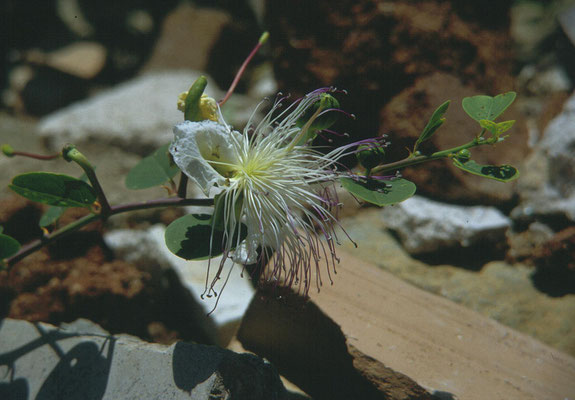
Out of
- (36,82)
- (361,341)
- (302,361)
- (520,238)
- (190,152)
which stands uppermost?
(190,152)

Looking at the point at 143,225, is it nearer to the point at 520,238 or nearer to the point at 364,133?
the point at 364,133

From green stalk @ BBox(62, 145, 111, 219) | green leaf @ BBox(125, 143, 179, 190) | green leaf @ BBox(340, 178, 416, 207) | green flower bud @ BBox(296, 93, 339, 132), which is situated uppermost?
green flower bud @ BBox(296, 93, 339, 132)

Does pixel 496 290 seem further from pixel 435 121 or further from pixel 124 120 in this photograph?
pixel 124 120

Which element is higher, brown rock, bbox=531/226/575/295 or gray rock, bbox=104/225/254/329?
brown rock, bbox=531/226/575/295

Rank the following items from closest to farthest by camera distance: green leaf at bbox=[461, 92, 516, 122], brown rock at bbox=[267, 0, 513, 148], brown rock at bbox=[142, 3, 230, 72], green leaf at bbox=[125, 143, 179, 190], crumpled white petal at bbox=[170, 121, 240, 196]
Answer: crumpled white petal at bbox=[170, 121, 240, 196]
green leaf at bbox=[461, 92, 516, 122]
green leaf at bbox=[125, 143, 179, 190]
brown rock at bbox=[267, 0, 513, 148]
brown rock at bbox=[142, 3, 230, 72]

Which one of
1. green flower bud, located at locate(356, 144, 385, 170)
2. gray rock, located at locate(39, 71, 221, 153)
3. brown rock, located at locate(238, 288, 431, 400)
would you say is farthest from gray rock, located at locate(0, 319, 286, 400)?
gray rock, located at locate(39, 71, 221, 153)

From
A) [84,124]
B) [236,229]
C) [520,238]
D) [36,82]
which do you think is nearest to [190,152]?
[236,229]

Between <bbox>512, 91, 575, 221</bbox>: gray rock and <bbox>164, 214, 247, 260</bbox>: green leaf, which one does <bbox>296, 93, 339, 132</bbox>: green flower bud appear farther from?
<bbox>512, 91, 575, 221</bbox>: gray rock

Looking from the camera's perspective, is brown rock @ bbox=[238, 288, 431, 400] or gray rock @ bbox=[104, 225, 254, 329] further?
gray rock @ bbox=[104, 225, 254, 329]
